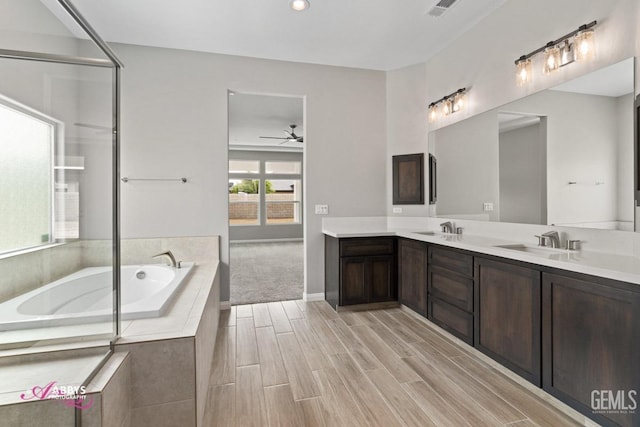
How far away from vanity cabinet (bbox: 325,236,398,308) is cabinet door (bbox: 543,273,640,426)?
1743 mm

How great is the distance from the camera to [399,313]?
3326 mm

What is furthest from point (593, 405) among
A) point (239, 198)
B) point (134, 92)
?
point (239, 198)

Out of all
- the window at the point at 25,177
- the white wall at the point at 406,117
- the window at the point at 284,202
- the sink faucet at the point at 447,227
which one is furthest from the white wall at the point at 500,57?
the window at the point at 284,202

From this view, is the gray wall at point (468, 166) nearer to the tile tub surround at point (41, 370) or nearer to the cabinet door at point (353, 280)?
the cabinet door at point (353, 280)

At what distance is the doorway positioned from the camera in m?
6.25

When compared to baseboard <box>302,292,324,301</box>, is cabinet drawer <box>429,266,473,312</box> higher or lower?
higher

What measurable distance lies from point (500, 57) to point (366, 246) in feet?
7.13

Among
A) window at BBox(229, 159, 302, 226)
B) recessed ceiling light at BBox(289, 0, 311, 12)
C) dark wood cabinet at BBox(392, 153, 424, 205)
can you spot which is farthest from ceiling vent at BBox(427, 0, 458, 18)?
window at BBox(229, 159, 302, 226)

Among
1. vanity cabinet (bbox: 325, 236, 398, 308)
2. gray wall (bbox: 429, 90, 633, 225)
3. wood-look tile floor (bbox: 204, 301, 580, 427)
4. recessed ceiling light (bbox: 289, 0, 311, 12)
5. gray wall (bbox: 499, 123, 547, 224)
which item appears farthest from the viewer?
vanity cabinet (bbox: 325, 236, 398, 308)

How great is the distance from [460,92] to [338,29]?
4.61ft

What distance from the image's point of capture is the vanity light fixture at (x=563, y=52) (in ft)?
6.76

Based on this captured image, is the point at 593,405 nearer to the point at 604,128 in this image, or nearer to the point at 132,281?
the point at 604,128

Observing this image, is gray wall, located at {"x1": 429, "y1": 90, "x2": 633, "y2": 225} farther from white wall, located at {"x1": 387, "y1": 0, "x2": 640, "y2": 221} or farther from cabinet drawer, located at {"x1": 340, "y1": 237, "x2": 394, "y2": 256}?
cabinet drawer, located at {"x1": 340, "y1": 237, "x2": 394, "y2": 256}

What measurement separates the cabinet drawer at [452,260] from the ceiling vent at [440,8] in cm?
211
